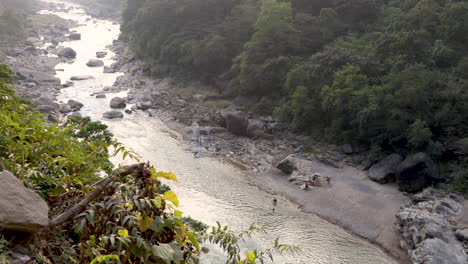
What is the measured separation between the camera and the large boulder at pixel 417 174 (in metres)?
22.2

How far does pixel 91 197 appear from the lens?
3092 mm

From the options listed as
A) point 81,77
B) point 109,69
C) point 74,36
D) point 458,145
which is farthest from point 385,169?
point 74,36

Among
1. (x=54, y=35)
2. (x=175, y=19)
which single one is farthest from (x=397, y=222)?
(x=54, y=35)

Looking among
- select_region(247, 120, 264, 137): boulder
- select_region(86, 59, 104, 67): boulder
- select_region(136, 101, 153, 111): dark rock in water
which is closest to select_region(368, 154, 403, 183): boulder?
select_region(247, 120, 264, 137): boulder

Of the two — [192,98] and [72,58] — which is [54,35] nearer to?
[72,58]

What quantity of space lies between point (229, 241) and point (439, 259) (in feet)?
52.6

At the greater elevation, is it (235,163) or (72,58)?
(235,163)

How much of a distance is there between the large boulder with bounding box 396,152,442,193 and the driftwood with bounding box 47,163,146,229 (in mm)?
22234

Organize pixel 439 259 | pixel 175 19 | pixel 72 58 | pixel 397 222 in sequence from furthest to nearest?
A: pixel 72 58, pixel 175 19, pixel 397 222, pixel 439 259

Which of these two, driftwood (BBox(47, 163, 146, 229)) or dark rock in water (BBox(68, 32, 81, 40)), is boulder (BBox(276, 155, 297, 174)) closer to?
driftwood (BBox(47, 163, 146, 229))

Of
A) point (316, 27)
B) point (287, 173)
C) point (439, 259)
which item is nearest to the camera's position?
point (439, 259)

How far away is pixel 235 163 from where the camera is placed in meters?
26.0

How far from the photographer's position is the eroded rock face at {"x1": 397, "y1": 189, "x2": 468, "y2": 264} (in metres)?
16.6

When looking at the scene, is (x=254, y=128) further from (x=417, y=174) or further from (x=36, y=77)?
(x=36, y=77)
